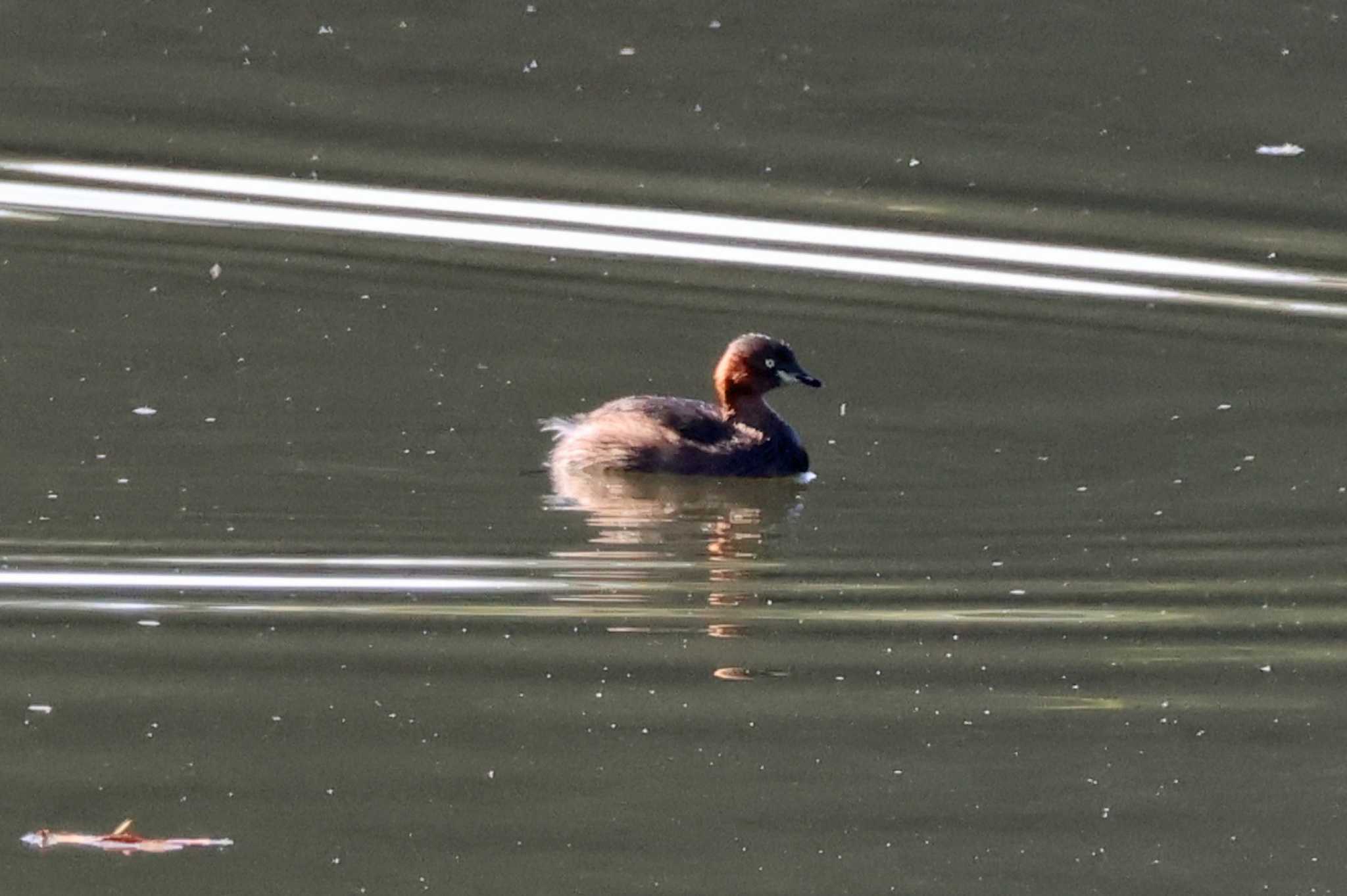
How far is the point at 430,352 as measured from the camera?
32.1ft

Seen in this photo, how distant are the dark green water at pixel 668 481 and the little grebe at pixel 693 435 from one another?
0.46 feet

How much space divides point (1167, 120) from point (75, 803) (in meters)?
8.08

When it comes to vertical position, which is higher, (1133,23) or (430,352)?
(1133,23)

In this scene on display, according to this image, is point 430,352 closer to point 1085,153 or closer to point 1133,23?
point 1085,153

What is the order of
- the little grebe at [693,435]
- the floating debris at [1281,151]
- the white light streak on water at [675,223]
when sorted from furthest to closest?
the floating debris at [1281,151] < the white light streak on water at [675,223] < the little grebe at [693,435]

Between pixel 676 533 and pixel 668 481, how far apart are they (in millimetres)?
948

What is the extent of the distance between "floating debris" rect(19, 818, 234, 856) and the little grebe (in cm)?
362

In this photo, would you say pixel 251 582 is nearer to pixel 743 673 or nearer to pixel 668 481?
pixel 743 673

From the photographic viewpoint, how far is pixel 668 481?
8.98 metres

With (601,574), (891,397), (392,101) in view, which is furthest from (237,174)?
(601,574)

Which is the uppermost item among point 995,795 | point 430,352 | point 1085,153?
point 1085,153

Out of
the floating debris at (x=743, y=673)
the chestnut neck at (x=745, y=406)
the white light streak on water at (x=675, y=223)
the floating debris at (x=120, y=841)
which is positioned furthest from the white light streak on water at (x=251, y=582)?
the white light streak on water at (x=675, y=223)

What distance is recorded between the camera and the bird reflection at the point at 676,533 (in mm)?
6949

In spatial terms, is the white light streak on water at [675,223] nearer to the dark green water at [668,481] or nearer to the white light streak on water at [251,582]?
the dark green water at [668,481]
